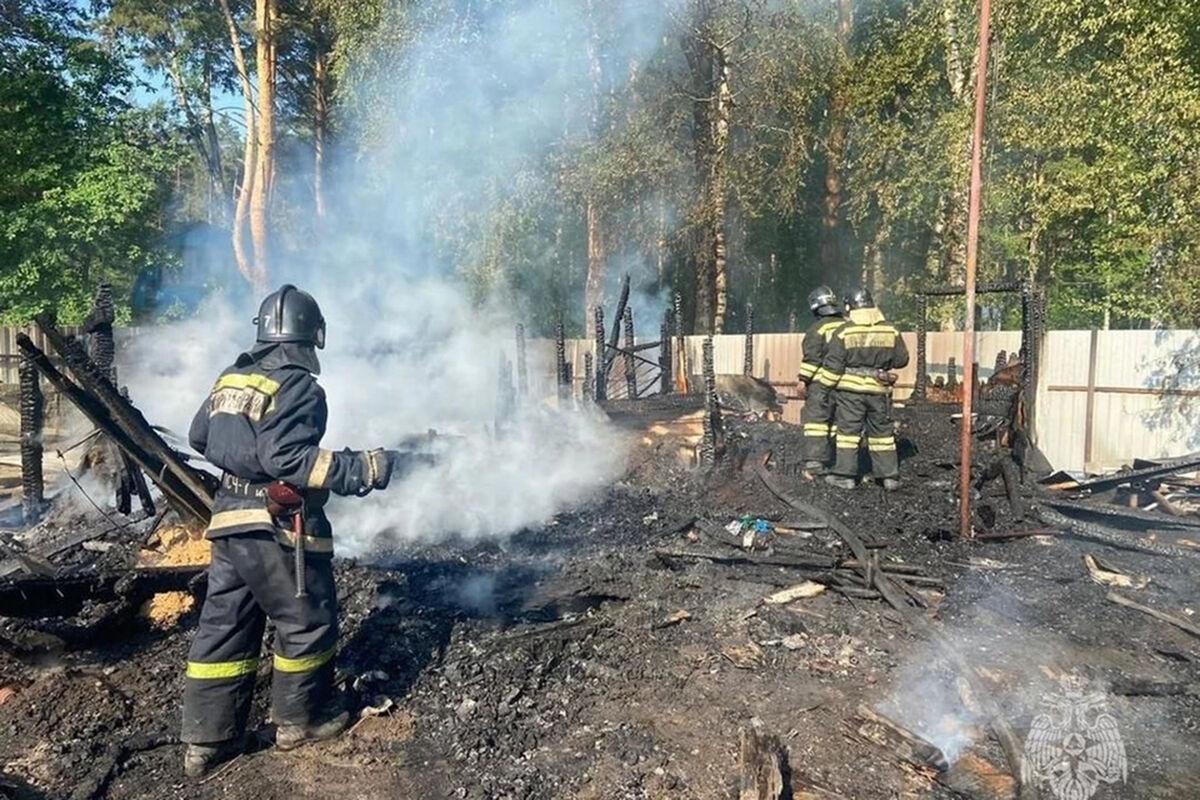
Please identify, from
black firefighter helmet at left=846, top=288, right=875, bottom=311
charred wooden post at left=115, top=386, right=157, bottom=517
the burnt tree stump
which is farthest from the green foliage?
the burnt tree stump

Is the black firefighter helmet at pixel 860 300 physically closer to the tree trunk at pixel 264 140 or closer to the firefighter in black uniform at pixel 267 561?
the firefighter in black uniform at pixel 267 561

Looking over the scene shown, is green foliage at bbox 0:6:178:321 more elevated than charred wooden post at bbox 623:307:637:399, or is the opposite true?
green foliage at bbox 0:6:178:321

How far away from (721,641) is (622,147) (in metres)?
16.2

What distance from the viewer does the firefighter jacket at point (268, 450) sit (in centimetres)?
370

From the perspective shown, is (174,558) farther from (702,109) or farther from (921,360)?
(702,109)

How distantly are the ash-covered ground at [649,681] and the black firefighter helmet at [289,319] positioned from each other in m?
1.73

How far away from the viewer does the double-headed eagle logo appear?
3504mm

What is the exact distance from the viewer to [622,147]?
1934cm

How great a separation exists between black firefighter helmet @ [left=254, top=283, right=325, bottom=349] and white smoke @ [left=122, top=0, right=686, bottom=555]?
4.20m

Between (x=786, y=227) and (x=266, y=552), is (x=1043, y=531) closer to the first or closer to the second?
(x=266, y=552)

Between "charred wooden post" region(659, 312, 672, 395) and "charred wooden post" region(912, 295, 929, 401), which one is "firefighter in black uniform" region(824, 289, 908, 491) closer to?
"charred wooden post" region(912, 295, 929, 401)

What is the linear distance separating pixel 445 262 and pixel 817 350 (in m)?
15.2

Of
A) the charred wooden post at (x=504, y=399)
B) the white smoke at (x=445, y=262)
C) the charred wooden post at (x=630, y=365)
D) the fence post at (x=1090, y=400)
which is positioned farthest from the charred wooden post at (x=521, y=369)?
the fence post at (x=1090, y=400)

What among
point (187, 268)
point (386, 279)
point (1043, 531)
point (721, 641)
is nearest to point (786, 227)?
point (386, 279)
